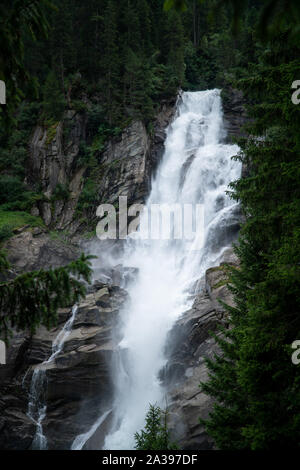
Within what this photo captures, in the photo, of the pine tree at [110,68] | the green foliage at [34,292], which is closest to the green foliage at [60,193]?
the pine tree at [110,68]

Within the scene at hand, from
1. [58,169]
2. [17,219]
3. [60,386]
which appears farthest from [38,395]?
[58,169]

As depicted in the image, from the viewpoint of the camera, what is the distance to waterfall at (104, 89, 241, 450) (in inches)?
611

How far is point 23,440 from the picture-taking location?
14.9m

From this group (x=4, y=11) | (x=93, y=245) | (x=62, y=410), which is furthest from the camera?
(x=93, y=245)

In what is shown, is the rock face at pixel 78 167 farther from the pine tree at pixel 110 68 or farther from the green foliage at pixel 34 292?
the green foliage at pixel 34 292

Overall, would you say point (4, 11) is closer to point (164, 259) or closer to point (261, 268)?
point (261, 268)

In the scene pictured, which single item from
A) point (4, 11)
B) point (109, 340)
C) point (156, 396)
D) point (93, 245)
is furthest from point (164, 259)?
point (4, 11)

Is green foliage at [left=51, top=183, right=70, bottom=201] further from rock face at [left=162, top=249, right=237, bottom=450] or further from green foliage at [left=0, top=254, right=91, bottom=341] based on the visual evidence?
green foliage at [left=0, top=254, right=91, bottom=341]

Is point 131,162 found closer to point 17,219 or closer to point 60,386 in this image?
point 17,219

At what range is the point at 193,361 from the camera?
1391 centimetres

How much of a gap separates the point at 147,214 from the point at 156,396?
14.6 m

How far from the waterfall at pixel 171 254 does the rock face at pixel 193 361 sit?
39.1 inches

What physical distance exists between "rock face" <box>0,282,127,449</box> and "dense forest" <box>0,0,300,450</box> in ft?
22.8

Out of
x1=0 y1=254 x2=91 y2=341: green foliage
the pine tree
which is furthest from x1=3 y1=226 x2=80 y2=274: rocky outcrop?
x1=0 y1=254 x2=91 y2=341: green foliage
